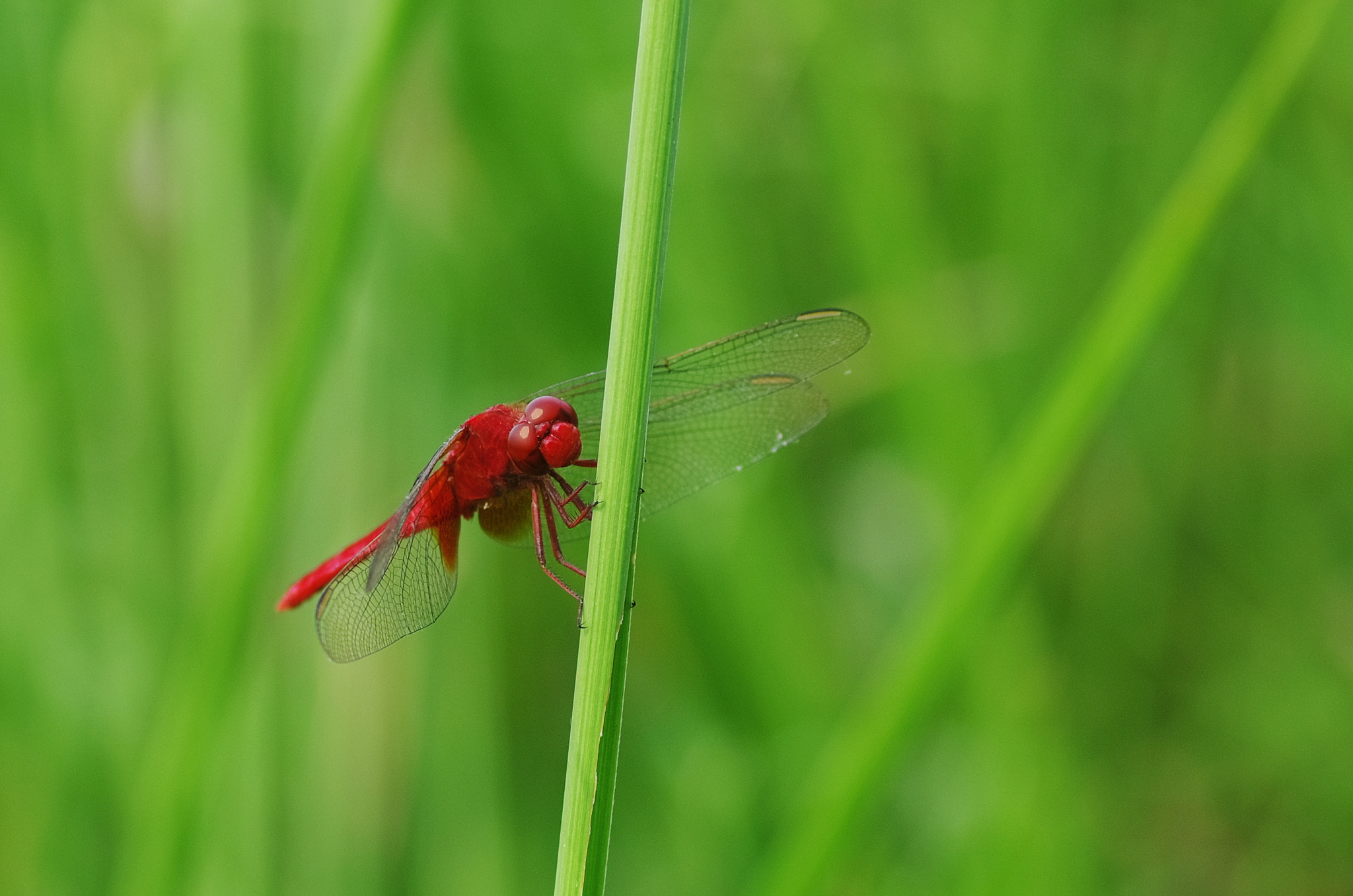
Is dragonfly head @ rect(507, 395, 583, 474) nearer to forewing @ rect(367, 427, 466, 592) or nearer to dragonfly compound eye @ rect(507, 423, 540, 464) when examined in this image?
dragonfly compound eye @ rect(507, 423, 540, 464)

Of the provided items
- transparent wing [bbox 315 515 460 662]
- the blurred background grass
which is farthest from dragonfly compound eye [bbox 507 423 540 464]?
the blurred background grass

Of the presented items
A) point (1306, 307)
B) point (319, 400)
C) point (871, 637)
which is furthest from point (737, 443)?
point (1306, 307)

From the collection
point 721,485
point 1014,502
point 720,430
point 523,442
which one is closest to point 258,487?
point 523,442

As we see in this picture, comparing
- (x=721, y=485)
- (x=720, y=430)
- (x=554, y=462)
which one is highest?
(x=721, y=485)

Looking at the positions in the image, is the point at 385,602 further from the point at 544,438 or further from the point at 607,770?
the point at 607,770

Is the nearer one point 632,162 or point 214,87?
point 632,162

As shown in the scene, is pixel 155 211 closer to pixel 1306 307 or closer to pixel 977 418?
pixel 977 418

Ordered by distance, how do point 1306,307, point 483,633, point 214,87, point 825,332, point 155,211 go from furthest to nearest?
1. point 155,211
2. point 1306,307
3. point 483,633
4. point 214,87
5. point 825,332
